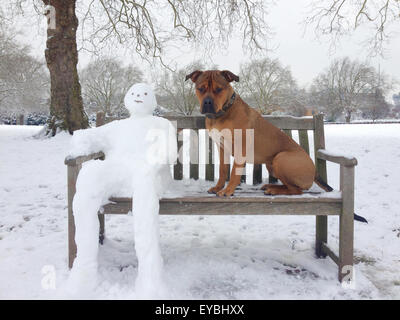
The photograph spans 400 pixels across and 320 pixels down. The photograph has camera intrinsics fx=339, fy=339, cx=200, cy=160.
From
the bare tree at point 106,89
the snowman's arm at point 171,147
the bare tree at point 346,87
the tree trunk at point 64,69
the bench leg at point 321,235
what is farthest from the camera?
the bare tree at point 346,87

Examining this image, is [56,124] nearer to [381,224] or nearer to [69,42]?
[69,42]

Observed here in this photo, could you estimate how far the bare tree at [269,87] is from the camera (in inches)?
1070

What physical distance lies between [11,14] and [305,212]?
→ 900 cm

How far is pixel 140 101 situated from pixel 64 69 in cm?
495

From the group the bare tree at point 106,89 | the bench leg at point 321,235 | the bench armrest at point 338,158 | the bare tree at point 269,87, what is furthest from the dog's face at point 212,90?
the bare tree at point 106,89

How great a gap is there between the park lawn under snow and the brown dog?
60cm

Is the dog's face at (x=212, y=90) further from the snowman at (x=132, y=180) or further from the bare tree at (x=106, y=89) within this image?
the bare tree at (x=106, y=89)

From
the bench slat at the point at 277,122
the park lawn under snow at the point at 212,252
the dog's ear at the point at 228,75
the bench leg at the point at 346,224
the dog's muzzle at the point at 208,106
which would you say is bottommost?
the park lawn under snow at the point at 212,252

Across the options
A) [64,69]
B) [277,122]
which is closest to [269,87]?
[64,69]

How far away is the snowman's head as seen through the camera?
264cm

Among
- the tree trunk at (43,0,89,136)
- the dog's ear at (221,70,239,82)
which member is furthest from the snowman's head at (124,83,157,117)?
the tree trunk at (43,0,89,136)
